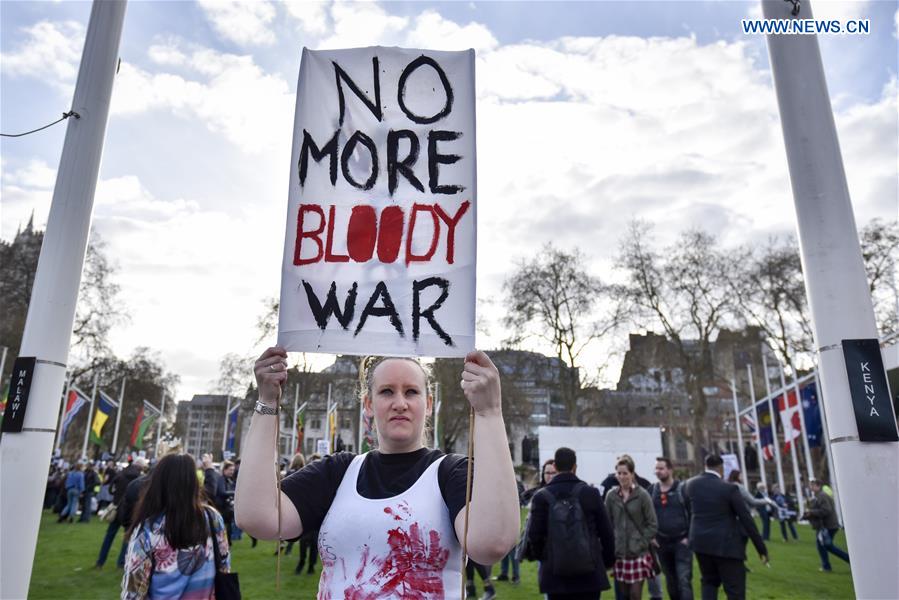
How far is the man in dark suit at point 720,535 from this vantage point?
22.6ft

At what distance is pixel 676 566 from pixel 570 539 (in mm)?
3158

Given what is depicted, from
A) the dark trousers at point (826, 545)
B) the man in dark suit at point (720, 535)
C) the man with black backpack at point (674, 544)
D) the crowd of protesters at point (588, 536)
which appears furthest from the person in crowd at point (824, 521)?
the man in dark suit at point (720, 535)

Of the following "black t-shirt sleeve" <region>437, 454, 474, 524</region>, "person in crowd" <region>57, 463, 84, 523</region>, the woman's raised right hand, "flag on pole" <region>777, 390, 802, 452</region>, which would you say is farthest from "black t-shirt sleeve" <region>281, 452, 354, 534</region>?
"flag on pole" <region>777, 390, 802, 452</region>

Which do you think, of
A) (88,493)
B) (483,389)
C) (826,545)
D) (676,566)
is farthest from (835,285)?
(88,493)

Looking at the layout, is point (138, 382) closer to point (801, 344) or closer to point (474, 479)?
point (801, 344)

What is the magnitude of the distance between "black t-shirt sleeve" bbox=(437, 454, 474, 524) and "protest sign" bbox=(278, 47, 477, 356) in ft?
1.30

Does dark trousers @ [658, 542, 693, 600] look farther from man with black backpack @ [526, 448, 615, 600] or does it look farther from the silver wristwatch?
the silver wristwatch

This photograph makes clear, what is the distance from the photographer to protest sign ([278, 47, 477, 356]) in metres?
2.45

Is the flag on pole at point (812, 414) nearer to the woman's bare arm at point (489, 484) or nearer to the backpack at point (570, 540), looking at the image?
the backpack at point (570, 540)

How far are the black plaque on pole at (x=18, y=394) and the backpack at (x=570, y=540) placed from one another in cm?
427

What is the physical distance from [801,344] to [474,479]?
37.7 m

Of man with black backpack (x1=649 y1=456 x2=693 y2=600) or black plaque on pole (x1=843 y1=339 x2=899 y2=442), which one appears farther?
man with black backpack (x1=649 y1=456 x2=693 y2=600)

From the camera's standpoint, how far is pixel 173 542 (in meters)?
3.77

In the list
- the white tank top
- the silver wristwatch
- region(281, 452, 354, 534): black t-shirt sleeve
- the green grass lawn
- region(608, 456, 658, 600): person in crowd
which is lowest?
the green grass lawn
